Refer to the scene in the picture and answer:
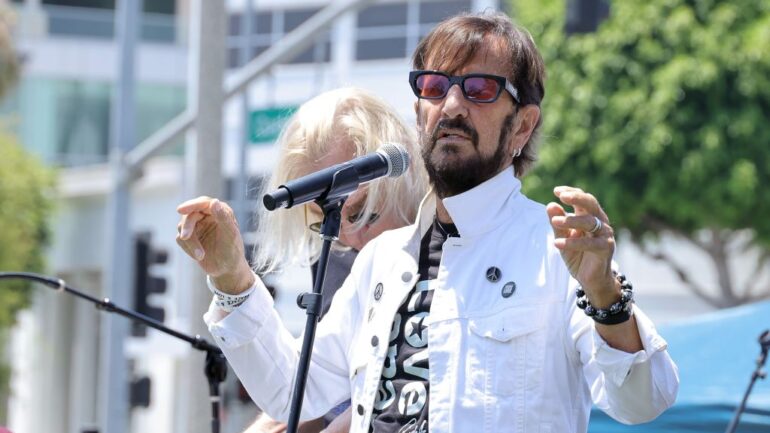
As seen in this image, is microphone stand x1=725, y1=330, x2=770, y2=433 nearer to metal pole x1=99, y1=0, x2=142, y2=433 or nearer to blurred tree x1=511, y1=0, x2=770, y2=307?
metal pole x1=99, y1=0, x2=142, y2=433

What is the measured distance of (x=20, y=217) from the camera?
2739 centimetres

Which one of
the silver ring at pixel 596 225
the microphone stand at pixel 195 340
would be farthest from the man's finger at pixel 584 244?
the microphone stand at pixel 195 340

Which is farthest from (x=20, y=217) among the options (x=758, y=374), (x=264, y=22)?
(x=758, y=374)

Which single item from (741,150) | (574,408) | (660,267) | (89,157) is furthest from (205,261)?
(89,157)

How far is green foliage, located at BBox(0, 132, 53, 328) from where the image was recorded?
85.2 ft

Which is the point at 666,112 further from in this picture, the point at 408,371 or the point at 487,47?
the point at 408,371

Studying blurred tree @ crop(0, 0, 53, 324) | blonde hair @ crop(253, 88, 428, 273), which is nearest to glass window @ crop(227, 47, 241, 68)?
blurred tree @ crop(0, 0, 53, 324)

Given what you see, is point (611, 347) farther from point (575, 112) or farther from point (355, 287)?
point (575, 112)

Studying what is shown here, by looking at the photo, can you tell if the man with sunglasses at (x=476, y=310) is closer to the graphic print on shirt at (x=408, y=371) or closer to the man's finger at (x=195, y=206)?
the graphic print on shirt at (x=408, y=371)

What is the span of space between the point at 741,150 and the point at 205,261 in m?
16.9

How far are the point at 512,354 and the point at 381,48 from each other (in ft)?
82.4

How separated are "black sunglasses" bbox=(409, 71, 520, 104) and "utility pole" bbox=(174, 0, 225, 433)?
3.98 meters

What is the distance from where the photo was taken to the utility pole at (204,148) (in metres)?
7.11

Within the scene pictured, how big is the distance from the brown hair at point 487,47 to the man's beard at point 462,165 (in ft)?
0.29
